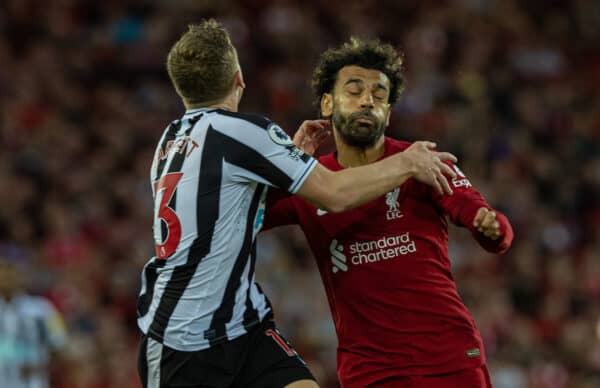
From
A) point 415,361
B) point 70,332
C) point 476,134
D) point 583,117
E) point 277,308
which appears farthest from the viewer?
point 583,117

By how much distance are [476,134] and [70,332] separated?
5.81m

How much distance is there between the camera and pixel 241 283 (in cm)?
466

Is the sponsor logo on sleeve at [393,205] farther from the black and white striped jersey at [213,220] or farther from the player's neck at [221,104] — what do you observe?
the player's neck at [221,104]

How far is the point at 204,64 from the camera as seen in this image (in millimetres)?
4609

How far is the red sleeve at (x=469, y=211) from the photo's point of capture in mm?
4891

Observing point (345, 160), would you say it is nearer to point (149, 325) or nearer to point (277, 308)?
point (149, 325)

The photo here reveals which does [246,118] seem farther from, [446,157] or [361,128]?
[446,157]

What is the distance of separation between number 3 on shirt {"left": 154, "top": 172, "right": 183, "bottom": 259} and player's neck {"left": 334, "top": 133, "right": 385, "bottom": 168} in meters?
1.10

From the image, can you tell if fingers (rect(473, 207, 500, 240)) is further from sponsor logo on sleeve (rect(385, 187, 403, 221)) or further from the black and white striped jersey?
the black and white striped jersey

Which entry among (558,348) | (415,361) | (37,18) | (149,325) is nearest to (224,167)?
(149,325)

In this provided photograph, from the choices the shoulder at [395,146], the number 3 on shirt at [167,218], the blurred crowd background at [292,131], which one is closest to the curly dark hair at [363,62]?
the shoulder at [395,146]

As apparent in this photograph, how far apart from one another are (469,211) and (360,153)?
73 cm

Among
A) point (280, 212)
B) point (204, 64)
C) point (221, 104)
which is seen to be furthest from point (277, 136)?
point (280, 212)

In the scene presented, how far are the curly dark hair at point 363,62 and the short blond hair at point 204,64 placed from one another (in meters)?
1.00
